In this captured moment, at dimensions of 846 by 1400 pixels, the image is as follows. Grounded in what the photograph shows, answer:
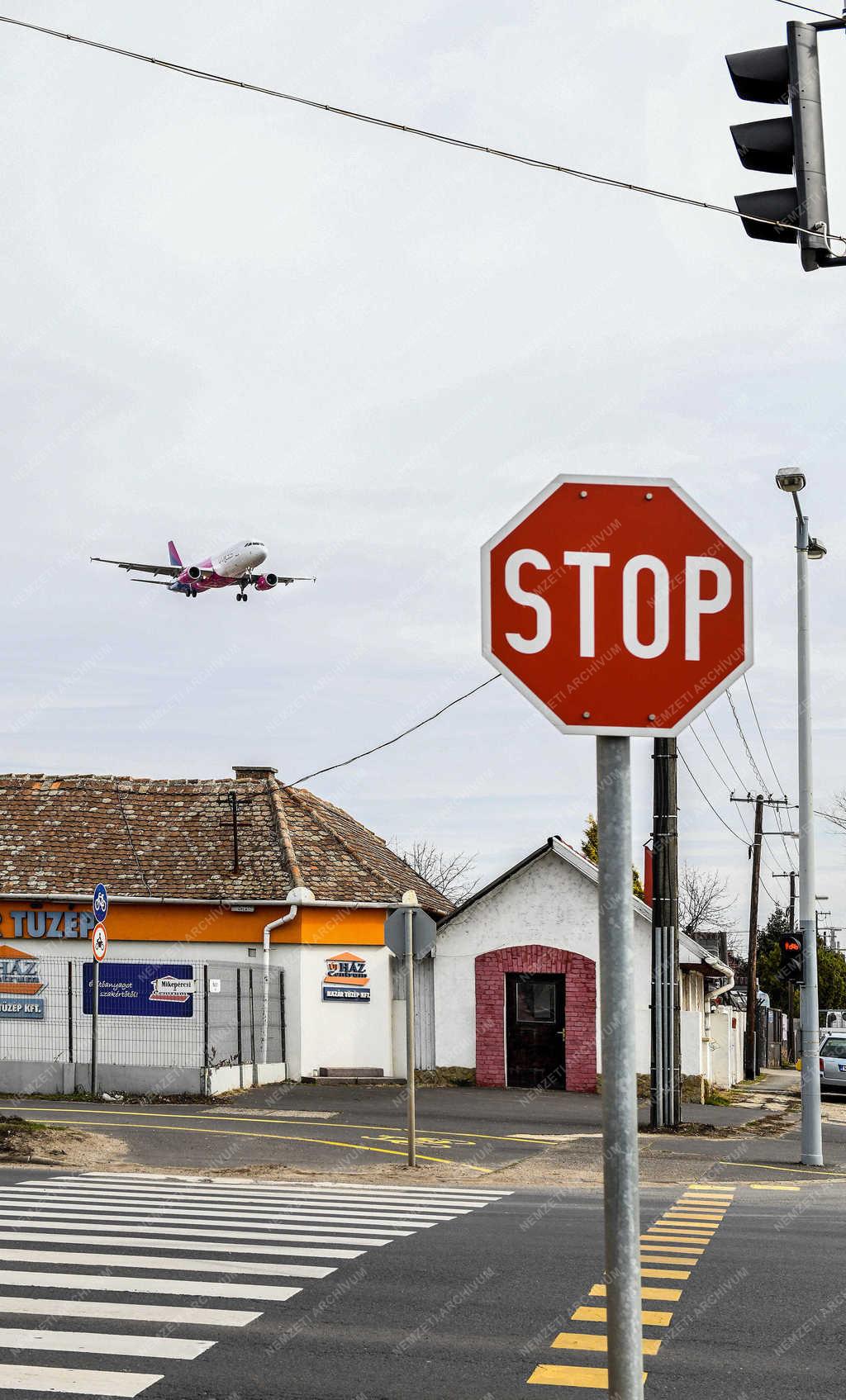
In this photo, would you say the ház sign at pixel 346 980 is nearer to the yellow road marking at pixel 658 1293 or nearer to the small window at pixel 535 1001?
the small window at pixel 535 1001

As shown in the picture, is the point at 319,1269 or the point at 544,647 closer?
the point at 544,647

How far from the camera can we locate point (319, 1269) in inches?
359

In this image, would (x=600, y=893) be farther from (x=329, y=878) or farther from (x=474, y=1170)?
(x=329, y=878)

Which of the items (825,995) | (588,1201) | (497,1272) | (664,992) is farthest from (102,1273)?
(825,995)

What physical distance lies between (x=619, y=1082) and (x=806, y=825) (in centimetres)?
1806

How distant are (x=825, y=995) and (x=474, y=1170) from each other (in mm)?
89033

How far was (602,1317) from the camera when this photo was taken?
A: 7.86 m

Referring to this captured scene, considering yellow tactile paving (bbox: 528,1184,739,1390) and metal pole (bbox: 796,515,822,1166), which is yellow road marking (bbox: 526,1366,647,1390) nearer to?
yellow tactile paving (bbox: 528,1184,739,1390)

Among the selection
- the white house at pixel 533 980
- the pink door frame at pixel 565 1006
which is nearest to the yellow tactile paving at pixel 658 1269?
the pink door frame at pixel 565 1006

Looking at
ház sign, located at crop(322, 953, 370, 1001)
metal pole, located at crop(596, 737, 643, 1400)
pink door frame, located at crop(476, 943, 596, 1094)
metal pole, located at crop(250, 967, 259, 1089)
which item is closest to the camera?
metal pole, located at crop(596, 737, 643, 1400)

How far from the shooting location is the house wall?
31312 millimetres

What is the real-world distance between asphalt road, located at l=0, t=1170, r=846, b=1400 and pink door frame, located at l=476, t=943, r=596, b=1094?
18.0 m

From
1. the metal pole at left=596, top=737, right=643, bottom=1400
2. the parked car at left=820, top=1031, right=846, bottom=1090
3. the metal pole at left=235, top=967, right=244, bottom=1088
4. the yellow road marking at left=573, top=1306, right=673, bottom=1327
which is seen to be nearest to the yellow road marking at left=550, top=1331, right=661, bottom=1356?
the yellow road marking at left=573, top=1306, right=673, bottom=1327

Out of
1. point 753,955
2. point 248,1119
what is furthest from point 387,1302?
point 753,955
